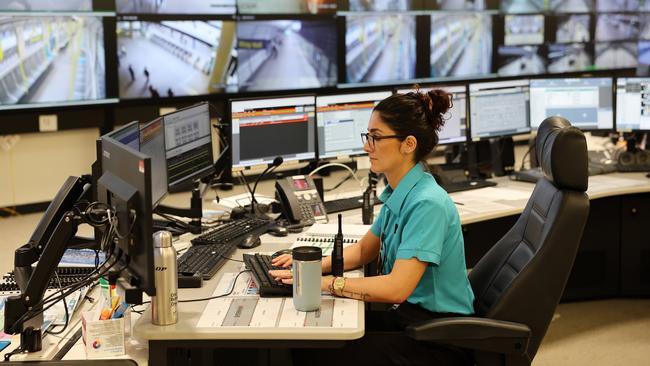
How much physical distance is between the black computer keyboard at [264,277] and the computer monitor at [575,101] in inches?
93.2

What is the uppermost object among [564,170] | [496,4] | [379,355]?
[496,4]

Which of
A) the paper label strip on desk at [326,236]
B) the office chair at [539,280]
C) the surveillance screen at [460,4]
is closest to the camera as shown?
the office chair at [539,280]

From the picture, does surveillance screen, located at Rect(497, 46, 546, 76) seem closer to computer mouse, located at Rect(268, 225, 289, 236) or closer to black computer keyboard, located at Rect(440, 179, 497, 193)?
black computer keyboard, located at Rect(440, 179, 497, 193)

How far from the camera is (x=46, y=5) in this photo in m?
5.59

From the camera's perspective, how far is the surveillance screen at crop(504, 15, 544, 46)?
828cm

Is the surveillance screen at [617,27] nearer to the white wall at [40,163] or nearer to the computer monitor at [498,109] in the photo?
the computer monitor at [498,109]

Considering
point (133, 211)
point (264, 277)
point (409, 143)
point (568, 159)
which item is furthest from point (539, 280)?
point (133, 211)

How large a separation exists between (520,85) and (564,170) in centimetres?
210

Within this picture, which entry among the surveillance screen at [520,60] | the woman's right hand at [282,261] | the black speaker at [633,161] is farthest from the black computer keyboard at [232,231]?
the surveillance screen at [520,60]

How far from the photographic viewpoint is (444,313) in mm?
2404

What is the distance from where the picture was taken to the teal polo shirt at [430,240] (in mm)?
2297

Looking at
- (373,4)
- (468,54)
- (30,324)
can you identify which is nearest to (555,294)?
(30,324)

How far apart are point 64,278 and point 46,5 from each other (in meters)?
3.61

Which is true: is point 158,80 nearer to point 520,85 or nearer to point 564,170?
point 520,85
